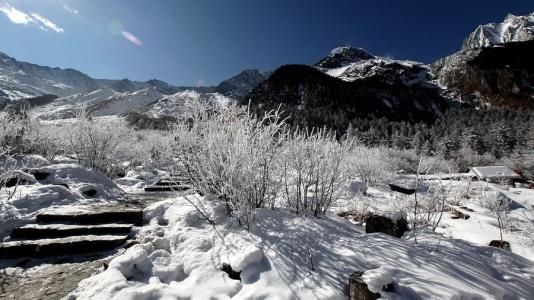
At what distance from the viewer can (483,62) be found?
133750 mm

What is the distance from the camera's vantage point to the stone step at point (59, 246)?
4.74 meters

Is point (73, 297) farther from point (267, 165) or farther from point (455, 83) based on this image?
point (455, 83)

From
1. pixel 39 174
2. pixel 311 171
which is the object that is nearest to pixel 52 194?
pixel 39 174

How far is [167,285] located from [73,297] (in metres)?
0.97

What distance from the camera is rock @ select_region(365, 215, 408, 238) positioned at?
16.2 ft

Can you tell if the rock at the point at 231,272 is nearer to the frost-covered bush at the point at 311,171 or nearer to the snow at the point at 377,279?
the snow at the point at 377,279

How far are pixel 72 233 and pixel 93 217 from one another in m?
0.65

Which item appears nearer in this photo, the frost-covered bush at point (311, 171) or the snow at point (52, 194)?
the frost-covered bush at point (311, 171)

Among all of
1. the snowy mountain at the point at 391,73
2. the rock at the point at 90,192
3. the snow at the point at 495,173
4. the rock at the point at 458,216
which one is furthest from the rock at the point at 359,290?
the snowy mountain at the point at 391,73

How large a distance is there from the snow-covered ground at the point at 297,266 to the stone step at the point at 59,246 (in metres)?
0.96

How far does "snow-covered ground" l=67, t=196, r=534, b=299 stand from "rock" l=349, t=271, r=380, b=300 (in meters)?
0.09

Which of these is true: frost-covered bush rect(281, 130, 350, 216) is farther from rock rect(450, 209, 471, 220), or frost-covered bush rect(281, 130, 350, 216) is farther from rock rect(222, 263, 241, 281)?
rock rect(450, 209, 471, 220)

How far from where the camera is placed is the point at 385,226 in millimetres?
4949

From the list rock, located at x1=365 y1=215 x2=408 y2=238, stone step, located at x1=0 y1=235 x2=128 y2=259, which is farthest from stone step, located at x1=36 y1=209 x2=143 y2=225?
rock, located at x1=365 y1=215 x2=408 y2=238
